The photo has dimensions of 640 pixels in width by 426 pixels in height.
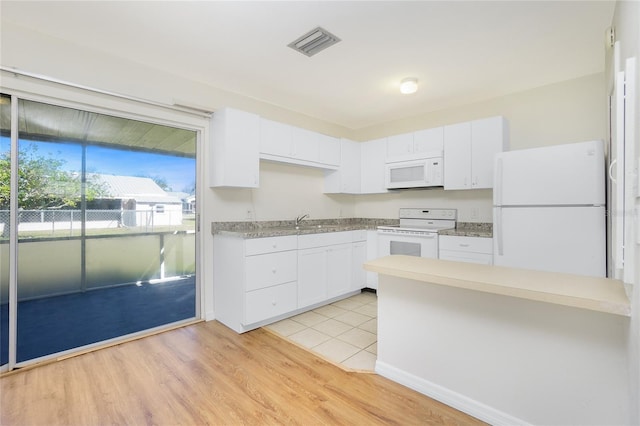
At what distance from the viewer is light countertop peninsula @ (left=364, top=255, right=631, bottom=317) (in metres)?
1.16

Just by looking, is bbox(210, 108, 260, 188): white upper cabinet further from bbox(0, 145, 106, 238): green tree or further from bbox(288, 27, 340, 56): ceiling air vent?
bbox(0, 145, 106, 238): green tree

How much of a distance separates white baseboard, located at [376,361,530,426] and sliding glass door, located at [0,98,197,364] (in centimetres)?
218

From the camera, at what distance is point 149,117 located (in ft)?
9.11

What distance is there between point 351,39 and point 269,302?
253 cm

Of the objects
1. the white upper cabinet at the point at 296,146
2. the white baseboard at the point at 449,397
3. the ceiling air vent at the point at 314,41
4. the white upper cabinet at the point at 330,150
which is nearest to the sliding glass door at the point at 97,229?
the white upper cabinet at the point at 296,146

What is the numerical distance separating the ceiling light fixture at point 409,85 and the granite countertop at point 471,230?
5.35ft

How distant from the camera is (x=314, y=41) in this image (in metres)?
2.31

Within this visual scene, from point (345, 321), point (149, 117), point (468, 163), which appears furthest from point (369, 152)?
point (149, 117)

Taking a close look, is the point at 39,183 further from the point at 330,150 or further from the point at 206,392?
the point at 330,150

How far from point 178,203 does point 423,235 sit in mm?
2786

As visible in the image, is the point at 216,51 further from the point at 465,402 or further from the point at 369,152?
the point at 465,402

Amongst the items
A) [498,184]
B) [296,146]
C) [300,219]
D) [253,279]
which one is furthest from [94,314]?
[498,184]

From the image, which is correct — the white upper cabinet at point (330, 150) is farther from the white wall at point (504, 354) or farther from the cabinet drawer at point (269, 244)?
the white wall at point (504, 354)

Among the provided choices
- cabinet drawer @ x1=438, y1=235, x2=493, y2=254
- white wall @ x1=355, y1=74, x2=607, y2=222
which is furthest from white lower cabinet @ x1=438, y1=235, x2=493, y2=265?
white wall @ x1=355, y1=74, x2=607, y2=222
